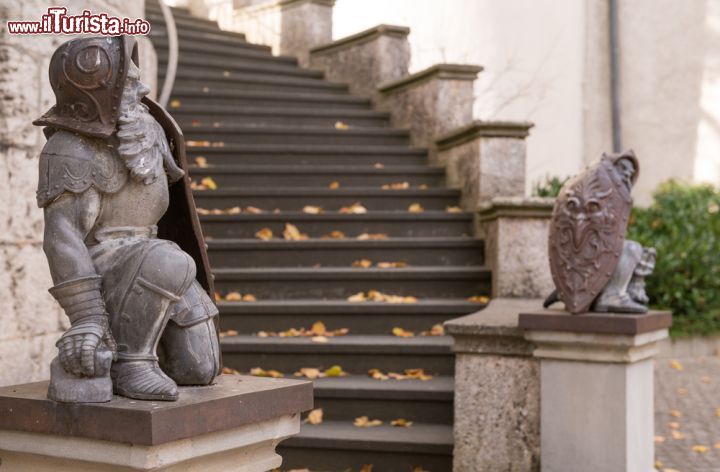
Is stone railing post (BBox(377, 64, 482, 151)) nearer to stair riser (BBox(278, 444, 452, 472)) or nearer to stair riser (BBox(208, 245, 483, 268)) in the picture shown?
stair riser (BBox(208, 245, 483, 268))

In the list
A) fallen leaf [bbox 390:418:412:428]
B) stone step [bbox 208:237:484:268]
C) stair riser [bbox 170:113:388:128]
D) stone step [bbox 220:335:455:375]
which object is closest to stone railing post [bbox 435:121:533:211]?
stone step [bbox 208:237:484:268]

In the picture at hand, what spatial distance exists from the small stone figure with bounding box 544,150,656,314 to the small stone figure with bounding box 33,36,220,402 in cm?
222

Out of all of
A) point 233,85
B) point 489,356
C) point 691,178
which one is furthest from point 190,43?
point 691,178

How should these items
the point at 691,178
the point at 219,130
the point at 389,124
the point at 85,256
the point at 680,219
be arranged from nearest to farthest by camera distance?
the point at 85,256 → the point at 219,130 → the point at 389,124 → the point at 680,219 → the point at 691,178

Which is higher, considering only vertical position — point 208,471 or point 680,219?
point 680,219

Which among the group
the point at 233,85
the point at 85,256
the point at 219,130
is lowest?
the point at 85,256

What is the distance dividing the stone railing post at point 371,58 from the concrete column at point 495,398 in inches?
185

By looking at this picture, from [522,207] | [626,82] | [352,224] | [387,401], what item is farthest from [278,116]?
[626,82]

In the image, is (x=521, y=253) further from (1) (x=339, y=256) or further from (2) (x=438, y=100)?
(2) (x=438, y=100)

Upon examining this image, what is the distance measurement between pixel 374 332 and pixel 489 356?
149 centimetres

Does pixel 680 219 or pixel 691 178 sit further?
pixel 691 178

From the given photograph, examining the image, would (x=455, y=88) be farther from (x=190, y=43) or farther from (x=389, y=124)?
(x=190, y=43)

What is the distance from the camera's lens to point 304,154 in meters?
7.77

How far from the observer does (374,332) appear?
5914 millimetres
